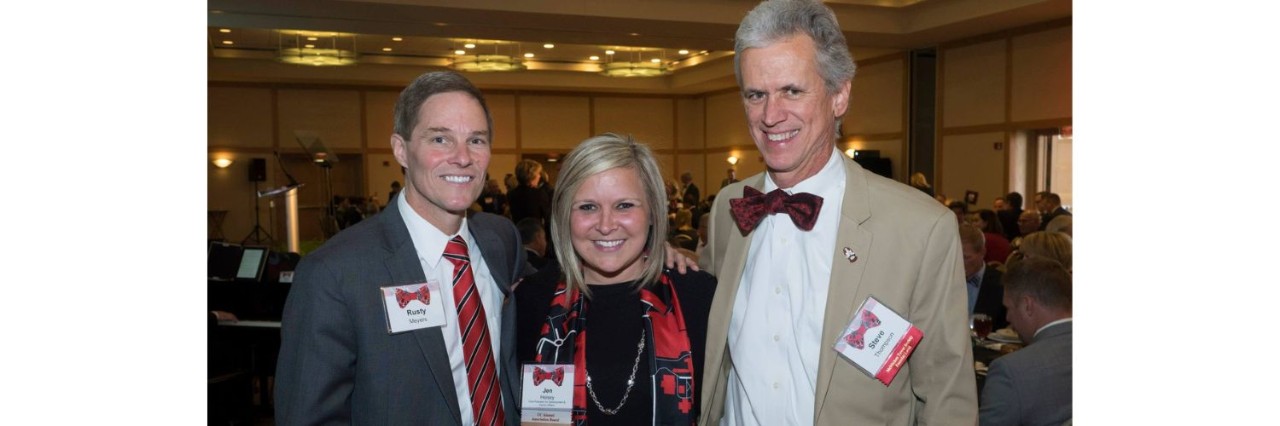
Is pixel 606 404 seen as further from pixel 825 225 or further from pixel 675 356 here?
pixel 825 225

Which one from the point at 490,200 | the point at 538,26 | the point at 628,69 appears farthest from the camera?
the point at 628,69

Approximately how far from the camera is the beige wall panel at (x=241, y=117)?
18578mm

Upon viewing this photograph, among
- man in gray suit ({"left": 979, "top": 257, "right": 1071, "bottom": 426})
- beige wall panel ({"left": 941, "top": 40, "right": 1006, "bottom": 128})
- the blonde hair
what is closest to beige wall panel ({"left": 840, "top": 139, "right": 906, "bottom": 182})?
beige wall panel ({"left": 941, "top": 40, "right": 1006, "bottom": 128})

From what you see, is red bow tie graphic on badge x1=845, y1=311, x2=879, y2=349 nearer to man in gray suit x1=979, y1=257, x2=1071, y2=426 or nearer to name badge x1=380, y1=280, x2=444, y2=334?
name badge x1=380, y1=280, x2=444, y2=334

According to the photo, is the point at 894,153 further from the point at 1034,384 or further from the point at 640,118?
the point at 1034,384

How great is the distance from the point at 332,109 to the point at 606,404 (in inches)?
743

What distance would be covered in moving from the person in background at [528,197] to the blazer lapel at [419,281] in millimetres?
7845

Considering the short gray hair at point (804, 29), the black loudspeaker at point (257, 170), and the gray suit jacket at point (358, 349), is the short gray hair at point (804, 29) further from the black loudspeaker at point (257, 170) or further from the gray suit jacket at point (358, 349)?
the black loudspeaker at point (257, 170)

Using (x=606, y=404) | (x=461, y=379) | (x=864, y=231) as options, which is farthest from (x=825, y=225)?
(x=461, y=379)

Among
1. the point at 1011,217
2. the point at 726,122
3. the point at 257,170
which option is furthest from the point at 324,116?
the point at 1011,217

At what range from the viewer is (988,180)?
45.4 feet

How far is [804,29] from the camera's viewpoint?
1.81m

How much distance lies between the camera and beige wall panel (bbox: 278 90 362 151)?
19.2 metres

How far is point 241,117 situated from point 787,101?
62.9ft
